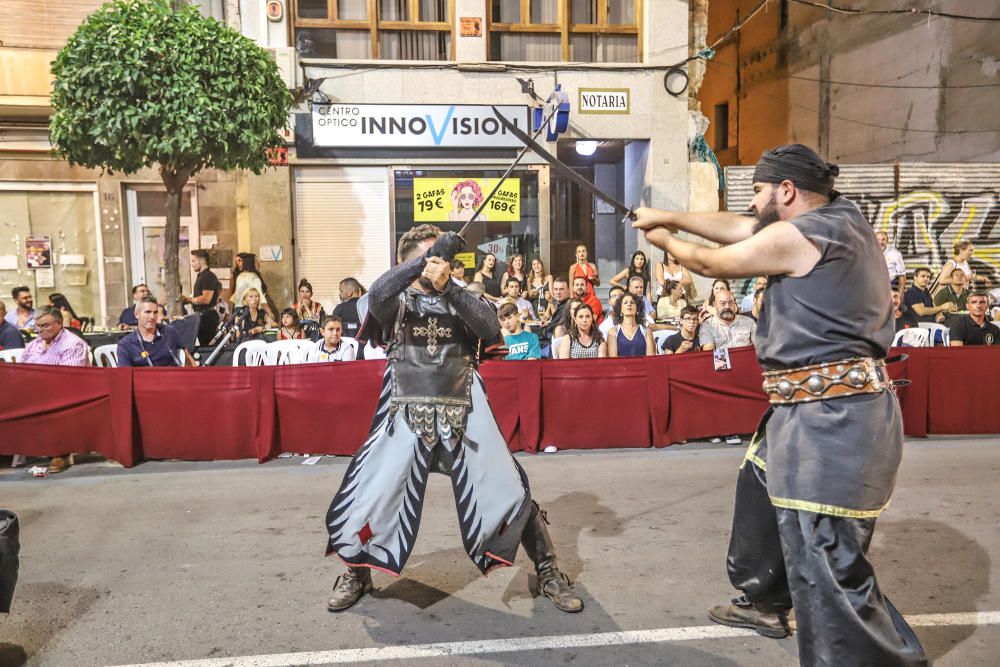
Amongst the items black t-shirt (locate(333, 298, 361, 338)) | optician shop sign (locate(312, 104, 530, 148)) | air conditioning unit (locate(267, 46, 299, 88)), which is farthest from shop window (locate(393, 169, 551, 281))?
black t-shirt (locate(333, 298, 361, 338))

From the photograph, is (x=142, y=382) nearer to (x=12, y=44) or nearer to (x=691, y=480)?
(x=691, y=480)

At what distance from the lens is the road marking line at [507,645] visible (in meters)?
3.74

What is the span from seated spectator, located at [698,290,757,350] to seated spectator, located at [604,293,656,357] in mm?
598

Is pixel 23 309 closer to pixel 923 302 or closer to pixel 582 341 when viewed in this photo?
pixel 582 341

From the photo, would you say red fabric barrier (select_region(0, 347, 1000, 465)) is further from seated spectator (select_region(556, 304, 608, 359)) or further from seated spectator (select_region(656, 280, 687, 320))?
seated spectator (select_region(656, 280, 687, 320))

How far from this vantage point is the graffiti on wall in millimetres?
15672

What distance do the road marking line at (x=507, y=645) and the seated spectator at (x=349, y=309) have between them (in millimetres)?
6808

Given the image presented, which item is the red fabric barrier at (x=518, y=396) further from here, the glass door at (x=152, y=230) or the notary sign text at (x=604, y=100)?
the glass door at (x=152, y=230)

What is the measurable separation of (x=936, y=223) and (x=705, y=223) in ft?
47.3

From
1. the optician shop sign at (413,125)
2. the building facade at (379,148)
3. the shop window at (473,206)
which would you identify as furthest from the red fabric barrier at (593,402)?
the optician shop sign at (413,125)

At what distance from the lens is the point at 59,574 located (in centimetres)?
491

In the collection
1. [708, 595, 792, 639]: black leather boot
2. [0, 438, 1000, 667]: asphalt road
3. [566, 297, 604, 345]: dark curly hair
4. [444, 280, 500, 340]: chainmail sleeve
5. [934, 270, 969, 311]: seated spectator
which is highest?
[444, 280, 500, 340]: chainmail sleeve

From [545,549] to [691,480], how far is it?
287 centimetres

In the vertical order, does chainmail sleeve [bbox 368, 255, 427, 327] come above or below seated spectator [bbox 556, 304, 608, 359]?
above
